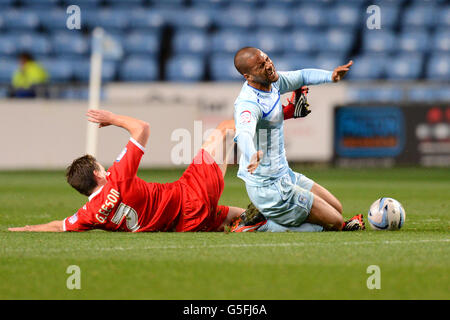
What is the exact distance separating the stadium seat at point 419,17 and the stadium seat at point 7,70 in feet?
32.9

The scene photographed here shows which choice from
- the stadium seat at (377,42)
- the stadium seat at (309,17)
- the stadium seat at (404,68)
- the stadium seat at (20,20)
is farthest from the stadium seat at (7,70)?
the stadium seat at (404,68)

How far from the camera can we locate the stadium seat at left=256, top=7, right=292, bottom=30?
68.6 feet

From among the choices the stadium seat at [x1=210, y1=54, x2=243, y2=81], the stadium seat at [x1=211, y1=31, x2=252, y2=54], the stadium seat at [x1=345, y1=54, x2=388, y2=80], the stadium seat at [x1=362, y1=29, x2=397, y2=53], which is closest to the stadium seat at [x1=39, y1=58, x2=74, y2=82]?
the stadium seat at [x1=210, y1=54, x2=243, y2=81]

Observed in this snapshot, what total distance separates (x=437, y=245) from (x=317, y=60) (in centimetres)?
1426

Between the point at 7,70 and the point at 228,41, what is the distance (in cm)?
544

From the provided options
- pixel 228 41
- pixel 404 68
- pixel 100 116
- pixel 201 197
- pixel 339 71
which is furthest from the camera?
pixel 228 41

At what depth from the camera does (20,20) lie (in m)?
21.2

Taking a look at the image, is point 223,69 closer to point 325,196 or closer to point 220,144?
point 220,144

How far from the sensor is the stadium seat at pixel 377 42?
20125 mm

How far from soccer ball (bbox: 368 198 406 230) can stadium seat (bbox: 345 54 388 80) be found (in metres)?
13.1

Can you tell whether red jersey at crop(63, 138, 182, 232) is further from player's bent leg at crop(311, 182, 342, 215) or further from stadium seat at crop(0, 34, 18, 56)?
stadium seat at crop(0, 34, 18, 56)

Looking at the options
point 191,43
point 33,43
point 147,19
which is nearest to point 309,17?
point 191,43

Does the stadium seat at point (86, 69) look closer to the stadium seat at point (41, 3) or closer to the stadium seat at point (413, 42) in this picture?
the stadium seat at point (41, 3)

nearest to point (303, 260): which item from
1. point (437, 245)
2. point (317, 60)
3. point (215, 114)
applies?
point (437, 245)
